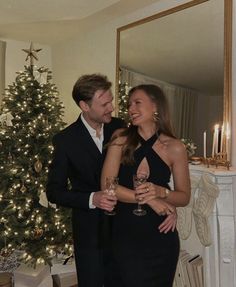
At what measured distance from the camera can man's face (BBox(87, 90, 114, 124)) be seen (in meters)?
1.88

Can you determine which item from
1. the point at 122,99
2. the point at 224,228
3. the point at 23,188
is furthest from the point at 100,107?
the point at 122,99

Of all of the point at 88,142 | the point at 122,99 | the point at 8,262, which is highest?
the point at 122,99

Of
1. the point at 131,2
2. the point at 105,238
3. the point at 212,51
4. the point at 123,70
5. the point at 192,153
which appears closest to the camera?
the point at 105,238

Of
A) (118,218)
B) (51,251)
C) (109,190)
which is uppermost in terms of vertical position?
(109,190)

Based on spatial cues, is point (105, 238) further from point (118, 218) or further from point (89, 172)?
point (89, 172)

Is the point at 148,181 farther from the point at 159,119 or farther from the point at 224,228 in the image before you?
the point at 224,228

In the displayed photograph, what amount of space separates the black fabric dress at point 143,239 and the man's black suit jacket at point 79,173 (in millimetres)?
298

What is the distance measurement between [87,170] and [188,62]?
1431mm

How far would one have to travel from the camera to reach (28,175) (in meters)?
3.02

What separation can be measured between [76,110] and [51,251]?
77.9 inches

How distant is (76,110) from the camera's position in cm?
444

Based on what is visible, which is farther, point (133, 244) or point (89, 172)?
point (89, 172)

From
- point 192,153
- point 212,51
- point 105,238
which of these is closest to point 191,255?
point 192,153

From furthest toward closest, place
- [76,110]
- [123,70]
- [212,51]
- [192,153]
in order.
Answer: [76,110] → [123,70] → [192,153] → [212,51]
